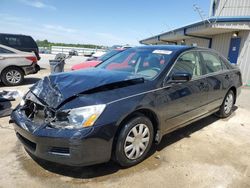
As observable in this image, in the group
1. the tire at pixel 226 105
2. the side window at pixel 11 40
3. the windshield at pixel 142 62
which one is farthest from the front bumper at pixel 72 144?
the side window at pixel 11 40

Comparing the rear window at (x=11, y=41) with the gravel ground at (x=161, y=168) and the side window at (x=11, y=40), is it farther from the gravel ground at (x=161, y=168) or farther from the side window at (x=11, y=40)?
the gravel ground at (x=161, y=168)

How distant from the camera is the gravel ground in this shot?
2.79m

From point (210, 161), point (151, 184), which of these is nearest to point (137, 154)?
point (151, 184)

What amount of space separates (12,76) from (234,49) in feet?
32.4

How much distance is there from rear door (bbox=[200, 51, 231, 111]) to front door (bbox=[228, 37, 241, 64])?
22.2 ft

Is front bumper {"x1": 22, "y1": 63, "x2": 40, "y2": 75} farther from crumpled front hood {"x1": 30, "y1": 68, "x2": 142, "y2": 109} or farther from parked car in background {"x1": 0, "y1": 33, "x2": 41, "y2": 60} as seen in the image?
crumpled front hood {"x1": 30, "y1": 68, "x2": 142, "y2": 109}

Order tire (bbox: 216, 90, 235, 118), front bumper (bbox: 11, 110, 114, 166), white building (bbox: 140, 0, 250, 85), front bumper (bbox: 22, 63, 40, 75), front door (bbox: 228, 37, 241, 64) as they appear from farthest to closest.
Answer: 1. front door (bbox: 228, 37, 241, 64)
2. white building (bbox: 140, 0, 250, 85)
3. front bumper (bbox: 22, 63, 40, 75)
4. tire (bbox: 216, 90, 235, 118)
5. front bumper (bbox: 11, 110, 114, 166)

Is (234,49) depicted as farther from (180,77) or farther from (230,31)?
(180,77)

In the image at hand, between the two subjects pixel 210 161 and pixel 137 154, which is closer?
pixel 137 154

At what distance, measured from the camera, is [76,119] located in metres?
2.59

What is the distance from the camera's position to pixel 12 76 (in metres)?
8.52

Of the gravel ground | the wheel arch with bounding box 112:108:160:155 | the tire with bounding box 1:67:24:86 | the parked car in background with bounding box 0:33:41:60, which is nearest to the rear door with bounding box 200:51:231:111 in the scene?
the gravel ground

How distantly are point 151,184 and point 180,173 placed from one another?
490 mm

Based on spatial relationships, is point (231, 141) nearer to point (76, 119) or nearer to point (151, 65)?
point (151, 65)
